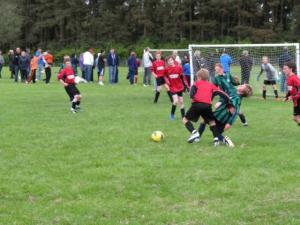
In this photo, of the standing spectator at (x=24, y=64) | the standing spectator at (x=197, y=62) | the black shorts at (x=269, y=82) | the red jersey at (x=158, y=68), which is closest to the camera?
the red jersey at (x=158, y=68)

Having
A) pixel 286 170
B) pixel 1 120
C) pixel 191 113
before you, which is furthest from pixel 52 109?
pixel 286 170

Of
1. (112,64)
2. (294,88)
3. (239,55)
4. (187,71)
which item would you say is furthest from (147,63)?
(294,88)

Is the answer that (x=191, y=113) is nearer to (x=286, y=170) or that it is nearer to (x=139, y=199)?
(x=286, y=170)

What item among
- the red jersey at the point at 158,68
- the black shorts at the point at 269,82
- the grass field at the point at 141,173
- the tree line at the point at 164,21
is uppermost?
the tree line at the point at 164,21

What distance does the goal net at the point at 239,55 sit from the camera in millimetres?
21325

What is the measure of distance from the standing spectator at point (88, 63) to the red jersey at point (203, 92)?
1903 cm

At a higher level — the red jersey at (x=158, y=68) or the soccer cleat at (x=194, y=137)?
the red jersey at (x=158, y=68)

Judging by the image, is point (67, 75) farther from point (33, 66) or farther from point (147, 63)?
point (33, 66)

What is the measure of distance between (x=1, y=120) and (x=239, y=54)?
12.6 meters

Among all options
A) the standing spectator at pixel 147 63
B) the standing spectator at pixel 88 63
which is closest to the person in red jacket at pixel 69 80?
the standing spectator at pixel 147 63

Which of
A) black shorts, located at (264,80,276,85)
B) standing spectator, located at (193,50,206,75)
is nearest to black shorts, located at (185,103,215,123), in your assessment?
black shorts, located at (264,80,276,85)

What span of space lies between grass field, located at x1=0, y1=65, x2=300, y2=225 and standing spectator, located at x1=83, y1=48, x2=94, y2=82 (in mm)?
14463

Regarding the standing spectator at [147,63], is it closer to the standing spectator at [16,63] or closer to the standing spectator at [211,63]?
the standing spectator at [211,63]

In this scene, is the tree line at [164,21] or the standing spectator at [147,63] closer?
the standing spectator at [147,63]
